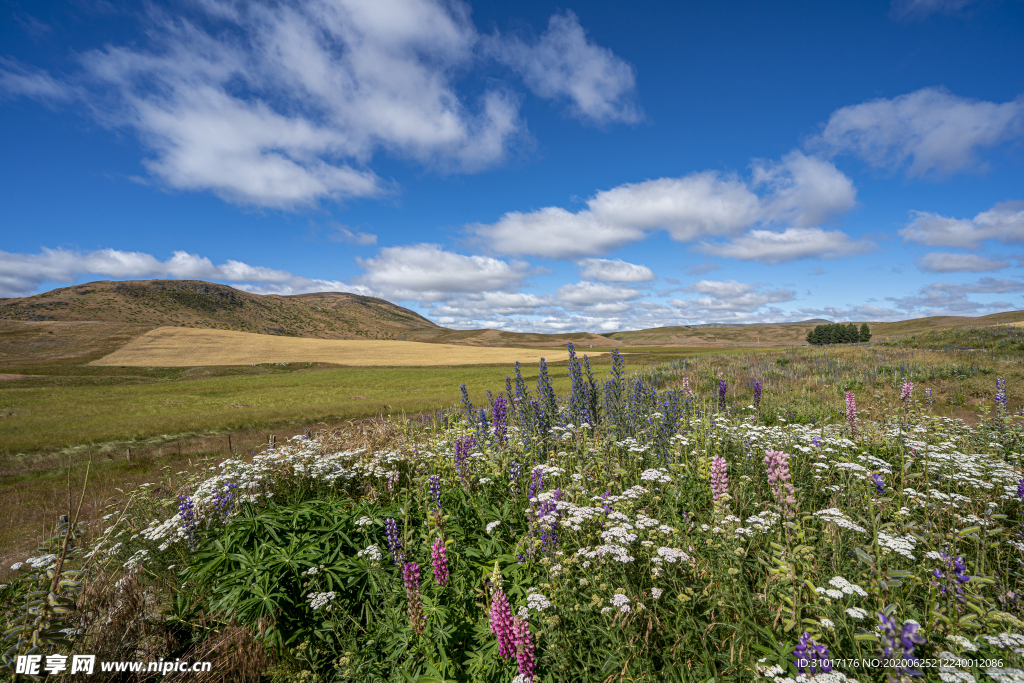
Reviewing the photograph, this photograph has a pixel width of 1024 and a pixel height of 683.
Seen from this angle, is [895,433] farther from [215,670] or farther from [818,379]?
[818,379]

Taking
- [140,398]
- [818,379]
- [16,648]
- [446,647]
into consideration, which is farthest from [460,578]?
[140,398]

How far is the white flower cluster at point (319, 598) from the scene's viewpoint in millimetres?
3820

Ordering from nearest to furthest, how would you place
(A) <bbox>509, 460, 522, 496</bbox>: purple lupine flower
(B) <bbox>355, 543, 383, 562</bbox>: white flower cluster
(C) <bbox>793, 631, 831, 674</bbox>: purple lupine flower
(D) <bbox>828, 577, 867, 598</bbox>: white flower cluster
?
(C) <bbox>793, 631, 831, 674</bbox>: purple lupine flower, (D) <bbox>828, 577, 867, 598</bbox>: white flower cluster, (B) <bbox>355, 543, 383, 562</bbox>: white flower cluster, (A) <bbox>509, 460, 522, 496</bbox>: purple lupine flower

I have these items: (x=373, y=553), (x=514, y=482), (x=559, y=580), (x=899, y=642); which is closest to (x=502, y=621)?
(x=559, y=580)

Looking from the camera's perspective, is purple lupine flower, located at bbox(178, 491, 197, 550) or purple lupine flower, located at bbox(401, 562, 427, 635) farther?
purple lupine flower, located at bbox(178, 491, 197, 550)

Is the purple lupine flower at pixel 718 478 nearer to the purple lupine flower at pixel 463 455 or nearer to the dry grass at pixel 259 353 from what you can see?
→ the purple lupine flower at pixel 463 455

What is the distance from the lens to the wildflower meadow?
2.86m

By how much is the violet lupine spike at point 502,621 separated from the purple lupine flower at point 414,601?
81 cm

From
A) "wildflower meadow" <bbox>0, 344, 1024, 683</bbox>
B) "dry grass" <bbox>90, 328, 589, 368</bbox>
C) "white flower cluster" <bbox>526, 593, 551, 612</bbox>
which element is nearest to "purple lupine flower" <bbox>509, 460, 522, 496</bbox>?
"wildflower meadow" <bbox>0, 344, 1024, 683</bbox>

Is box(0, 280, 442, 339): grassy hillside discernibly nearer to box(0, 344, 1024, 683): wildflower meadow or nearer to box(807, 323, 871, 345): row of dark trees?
box(0, 344, 1024, 683): wildflower meadow

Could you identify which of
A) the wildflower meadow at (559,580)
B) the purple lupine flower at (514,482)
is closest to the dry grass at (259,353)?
the purple lupine flower at (514,482)

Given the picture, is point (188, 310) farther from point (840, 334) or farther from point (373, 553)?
point (840, 334)

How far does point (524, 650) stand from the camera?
320 centimetres

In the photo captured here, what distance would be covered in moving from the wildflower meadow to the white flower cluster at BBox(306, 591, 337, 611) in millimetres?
22
